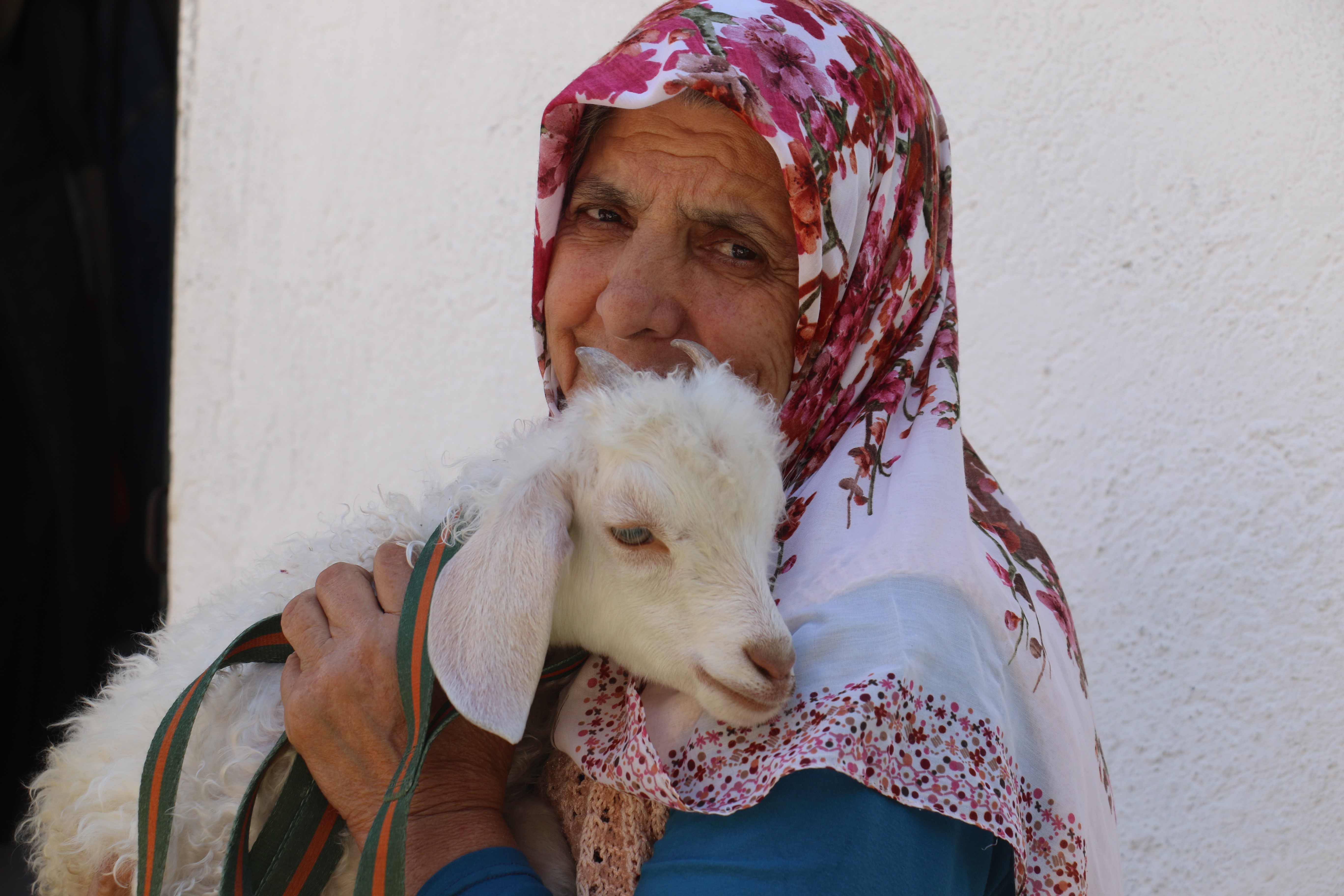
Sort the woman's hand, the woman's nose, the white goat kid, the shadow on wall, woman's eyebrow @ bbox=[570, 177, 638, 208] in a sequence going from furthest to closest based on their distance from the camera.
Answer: the shadow on wall → woman's eyebrow @ bbox=[570, 177, 638, 208] → the woman's nose → the woman's hand → the white goat kid

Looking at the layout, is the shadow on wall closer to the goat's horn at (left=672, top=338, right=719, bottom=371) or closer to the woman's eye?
the woman's eye

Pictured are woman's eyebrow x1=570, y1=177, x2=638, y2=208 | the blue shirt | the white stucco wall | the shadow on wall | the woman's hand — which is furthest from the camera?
the shadow on wall

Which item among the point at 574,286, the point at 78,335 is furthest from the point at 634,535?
the point at 78,335

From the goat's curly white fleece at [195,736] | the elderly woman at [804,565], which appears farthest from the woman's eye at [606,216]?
the goat's curly white fleece at [195,736]

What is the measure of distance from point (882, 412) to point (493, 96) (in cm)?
224

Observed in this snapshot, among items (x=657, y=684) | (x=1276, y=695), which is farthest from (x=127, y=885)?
(x=1276, y=695)

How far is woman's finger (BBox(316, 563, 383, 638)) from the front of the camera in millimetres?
1376

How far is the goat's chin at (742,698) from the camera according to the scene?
1.14 metres

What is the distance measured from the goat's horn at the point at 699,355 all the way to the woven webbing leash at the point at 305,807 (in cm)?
41

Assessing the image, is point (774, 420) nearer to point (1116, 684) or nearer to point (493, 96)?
point (1116, 684)

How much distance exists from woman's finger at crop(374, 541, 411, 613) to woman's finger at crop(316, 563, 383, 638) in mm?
15

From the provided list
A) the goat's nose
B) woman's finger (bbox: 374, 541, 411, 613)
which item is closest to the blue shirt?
the goat's nose

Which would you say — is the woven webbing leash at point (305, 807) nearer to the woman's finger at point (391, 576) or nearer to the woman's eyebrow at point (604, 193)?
the woman's finger at point (391, 576)

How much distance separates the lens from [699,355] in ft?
4.60
